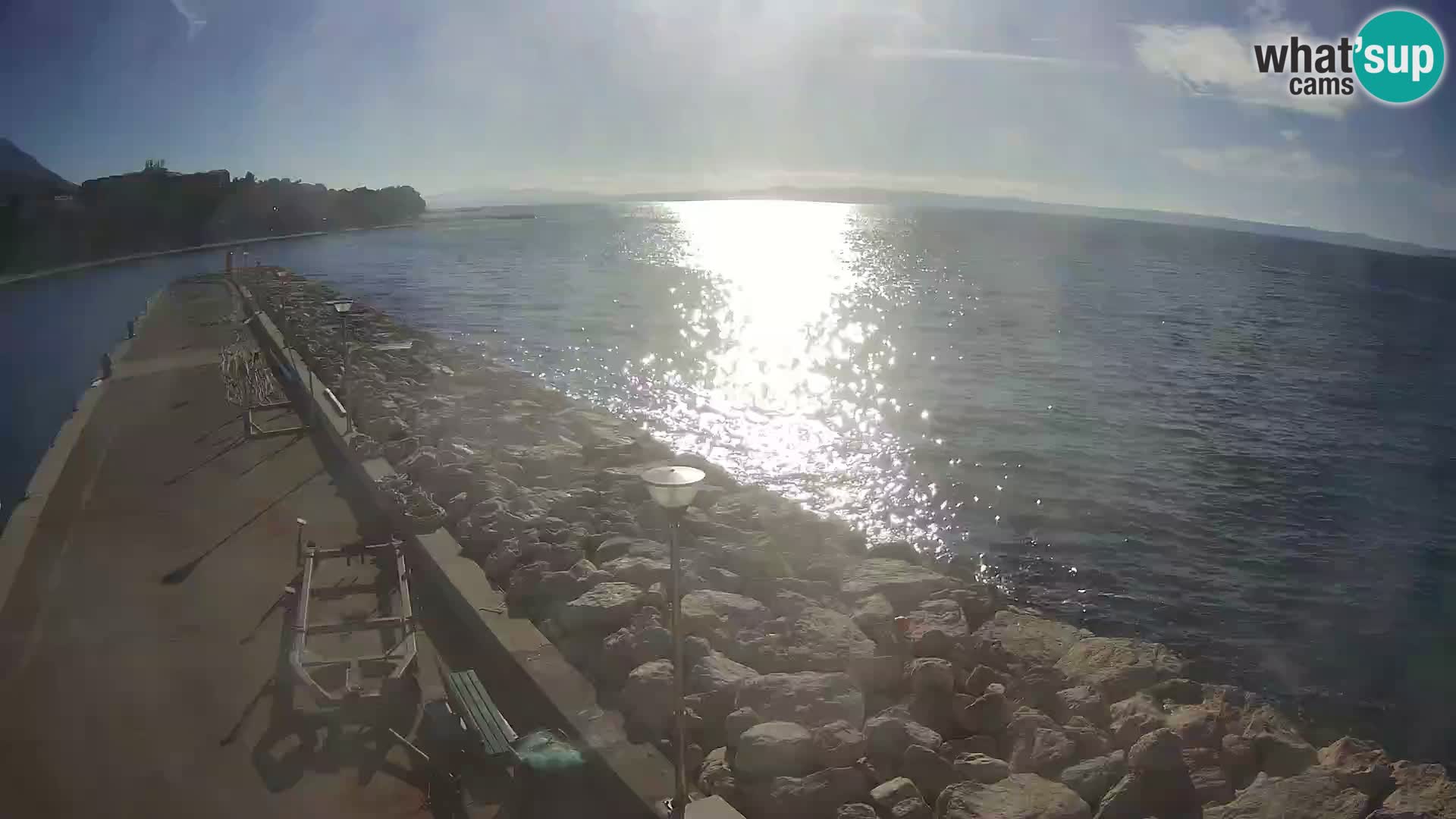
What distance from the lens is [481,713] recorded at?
510cm

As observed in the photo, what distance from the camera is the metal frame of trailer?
17.8ft

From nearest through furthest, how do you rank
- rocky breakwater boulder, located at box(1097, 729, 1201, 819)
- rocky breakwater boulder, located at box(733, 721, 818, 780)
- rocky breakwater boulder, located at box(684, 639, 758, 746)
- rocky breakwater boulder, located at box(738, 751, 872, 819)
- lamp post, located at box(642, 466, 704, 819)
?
1. lamp post, located at box(642, 466, 704, 819)
2. rocky breakwater boulder, located at box(738, 751, 872, 819)
3. rocky breakwater boulder, located at box(733, 721, 818, 780)
4. rocky breakwater boulder, located at box(1097, 729, 1201, 819)
5. rocky breakwater boulder, located at box(684, 639, 758, 746)

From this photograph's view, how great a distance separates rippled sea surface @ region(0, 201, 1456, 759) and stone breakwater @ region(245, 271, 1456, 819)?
1.77 meters

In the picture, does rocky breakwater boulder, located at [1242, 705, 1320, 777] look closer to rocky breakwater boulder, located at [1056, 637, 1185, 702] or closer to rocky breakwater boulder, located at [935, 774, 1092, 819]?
rocky breakwater boulder, located at [1056, 637, 1185, 702]

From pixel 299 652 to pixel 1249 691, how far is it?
8493mm

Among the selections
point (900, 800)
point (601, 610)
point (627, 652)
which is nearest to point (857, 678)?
point (900, 800)

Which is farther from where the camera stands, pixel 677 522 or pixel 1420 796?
pixel 1420 796

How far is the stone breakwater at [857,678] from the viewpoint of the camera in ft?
16.9

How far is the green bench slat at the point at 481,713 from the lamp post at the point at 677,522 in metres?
0.94

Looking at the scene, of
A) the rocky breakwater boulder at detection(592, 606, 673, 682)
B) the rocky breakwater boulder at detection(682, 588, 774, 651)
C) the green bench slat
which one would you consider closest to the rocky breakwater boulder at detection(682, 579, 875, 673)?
the rocky breakwater boulder at detection(682, 588, 774, 651)

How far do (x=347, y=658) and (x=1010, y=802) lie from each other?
415 centimetres

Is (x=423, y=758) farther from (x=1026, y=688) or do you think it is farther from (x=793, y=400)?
(x=793, y=400)

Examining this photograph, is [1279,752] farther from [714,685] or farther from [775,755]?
[714,685]

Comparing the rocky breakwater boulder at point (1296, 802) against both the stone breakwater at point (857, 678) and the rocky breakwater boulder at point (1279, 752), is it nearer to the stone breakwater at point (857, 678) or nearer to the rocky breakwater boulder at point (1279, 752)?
the stone breakwater at point (857, 678)
